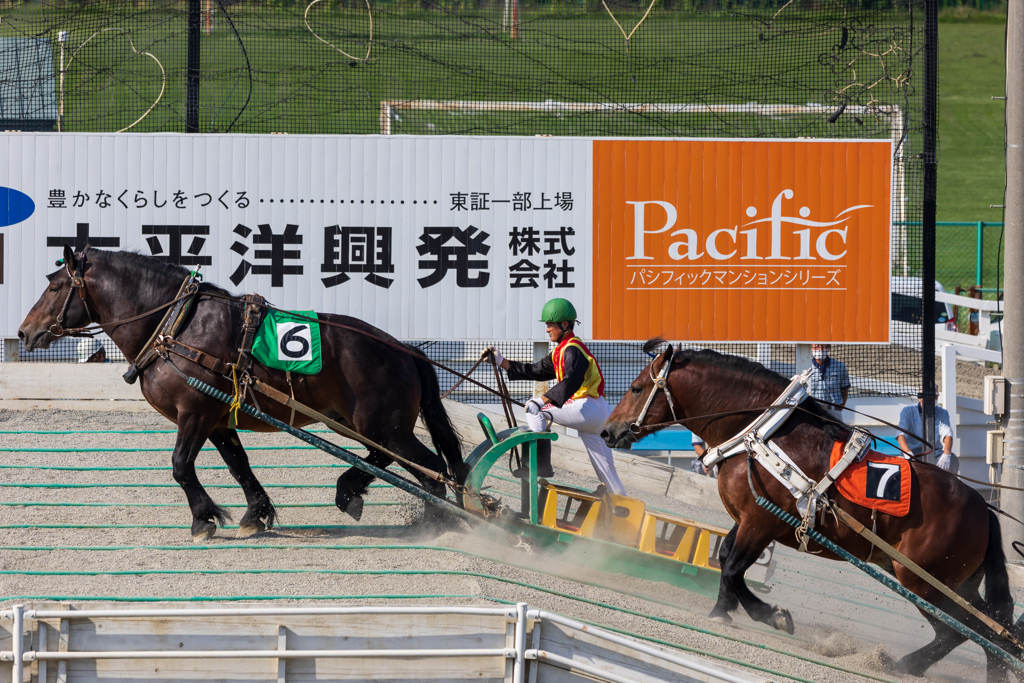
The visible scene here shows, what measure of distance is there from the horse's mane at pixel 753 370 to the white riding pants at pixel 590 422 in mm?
850

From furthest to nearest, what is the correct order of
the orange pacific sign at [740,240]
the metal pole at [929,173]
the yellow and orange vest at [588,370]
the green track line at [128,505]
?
1. the orange pacific sign at [740,240]
2. the metal pole at [929,173]
3. the green track line at [128,505]
4. the yellow and orange vest at [588,370]

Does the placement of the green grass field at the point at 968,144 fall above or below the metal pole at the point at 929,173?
above

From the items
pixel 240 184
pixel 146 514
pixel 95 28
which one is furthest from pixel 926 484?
pixel 95 28

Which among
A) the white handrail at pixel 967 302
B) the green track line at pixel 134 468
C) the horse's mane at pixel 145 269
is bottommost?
the green track line at pixel 134 468

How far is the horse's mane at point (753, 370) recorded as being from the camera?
16.2 ft

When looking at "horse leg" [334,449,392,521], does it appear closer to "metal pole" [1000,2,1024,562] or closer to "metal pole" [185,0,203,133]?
"metal pole" [1000,2,1024,562]

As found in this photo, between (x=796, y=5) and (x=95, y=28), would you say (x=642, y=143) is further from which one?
(x=95, y=28)

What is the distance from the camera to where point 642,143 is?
9.78 meters

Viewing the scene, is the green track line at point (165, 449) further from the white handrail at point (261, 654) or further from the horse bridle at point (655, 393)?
the white handrail at point (261, 654)

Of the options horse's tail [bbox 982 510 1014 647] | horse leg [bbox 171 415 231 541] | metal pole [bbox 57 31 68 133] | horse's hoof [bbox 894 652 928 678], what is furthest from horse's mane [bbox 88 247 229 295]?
metal pole [bbox 57 31 68 133]

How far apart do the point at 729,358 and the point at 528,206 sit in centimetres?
501

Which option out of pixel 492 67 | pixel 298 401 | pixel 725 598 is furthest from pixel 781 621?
pixel 492 67

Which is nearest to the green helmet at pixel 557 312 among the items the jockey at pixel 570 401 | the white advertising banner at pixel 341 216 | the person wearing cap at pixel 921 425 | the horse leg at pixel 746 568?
the jockey at pixel 570 401

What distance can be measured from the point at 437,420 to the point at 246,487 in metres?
1.25
